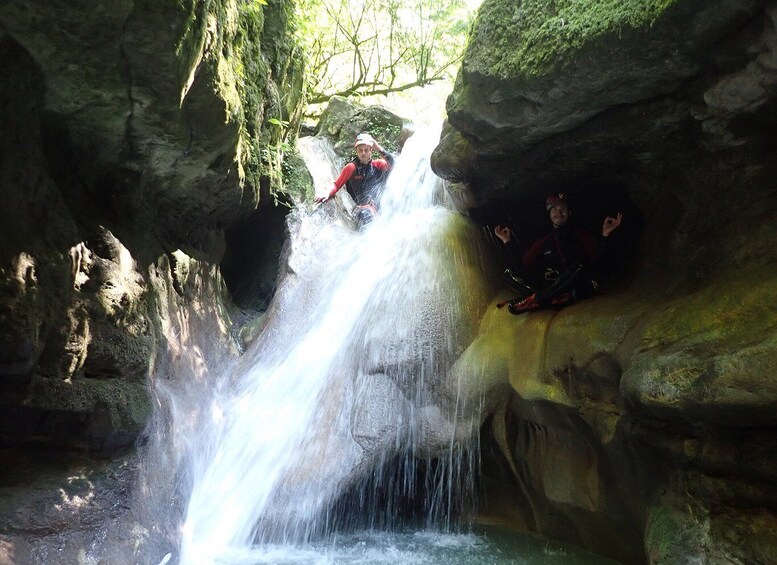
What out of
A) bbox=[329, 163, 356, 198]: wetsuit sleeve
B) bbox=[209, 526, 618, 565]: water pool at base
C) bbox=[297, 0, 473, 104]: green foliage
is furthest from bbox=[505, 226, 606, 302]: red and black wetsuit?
bbox=[297, 0, 473, 104]: green foliage

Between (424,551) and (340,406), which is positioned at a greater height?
(340,406)

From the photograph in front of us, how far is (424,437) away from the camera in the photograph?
5340 millimetres

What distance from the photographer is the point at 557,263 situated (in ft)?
19.5

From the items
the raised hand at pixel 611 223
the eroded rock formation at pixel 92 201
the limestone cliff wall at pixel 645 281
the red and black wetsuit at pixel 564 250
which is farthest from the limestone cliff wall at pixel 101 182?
the raised hand at pixel 611 223

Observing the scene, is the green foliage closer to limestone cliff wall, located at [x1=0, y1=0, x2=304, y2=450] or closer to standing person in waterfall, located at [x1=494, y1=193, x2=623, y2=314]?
standing person in waterfall, located at [x1=494, y1=193, x2=623, y2=314]

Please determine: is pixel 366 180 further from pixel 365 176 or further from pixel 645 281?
pixel 645 281

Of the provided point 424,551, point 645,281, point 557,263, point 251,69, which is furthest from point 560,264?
point 251,69

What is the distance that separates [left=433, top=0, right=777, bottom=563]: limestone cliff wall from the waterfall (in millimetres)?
614

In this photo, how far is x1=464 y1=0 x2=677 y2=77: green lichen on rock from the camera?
3559 millimetres

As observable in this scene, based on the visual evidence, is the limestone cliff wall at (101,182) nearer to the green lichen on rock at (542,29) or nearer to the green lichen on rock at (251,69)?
the green lichen on rock at (251,69)

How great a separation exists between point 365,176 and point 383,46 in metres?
6.15

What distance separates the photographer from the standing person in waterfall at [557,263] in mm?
5449

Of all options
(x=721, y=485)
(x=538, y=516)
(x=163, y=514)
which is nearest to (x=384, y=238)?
(x=538, y=516)

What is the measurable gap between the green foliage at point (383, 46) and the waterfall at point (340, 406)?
24.1 ft
